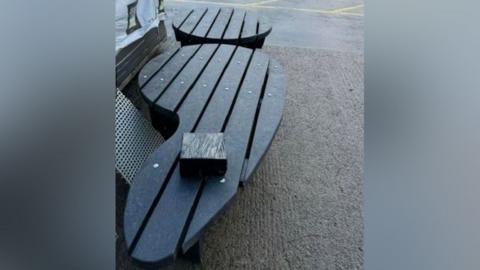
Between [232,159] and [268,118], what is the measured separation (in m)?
0.47

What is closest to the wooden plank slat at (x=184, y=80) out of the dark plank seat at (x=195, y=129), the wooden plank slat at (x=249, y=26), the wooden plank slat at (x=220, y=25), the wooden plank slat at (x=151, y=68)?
the dark plank seat at (x=195, y=129)

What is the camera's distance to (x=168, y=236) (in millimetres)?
1445

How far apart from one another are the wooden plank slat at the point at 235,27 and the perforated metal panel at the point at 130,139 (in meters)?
1.16

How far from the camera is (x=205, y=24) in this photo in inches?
150

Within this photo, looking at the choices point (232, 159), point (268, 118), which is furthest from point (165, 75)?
point (232, 159)

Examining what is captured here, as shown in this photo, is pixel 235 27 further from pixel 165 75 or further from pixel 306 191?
pixel 306 191

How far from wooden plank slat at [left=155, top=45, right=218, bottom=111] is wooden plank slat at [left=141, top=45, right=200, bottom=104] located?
0.13ft

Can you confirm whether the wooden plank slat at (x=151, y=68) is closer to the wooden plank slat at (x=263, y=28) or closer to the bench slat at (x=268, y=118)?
the bench slat at (x=268, y=118)

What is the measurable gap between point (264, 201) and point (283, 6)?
536 cm

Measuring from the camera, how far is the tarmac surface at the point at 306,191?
6.79ft
